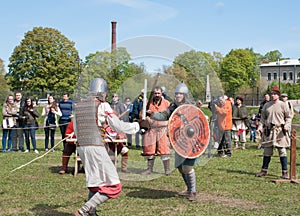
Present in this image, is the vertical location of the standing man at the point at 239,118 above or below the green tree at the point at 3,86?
below

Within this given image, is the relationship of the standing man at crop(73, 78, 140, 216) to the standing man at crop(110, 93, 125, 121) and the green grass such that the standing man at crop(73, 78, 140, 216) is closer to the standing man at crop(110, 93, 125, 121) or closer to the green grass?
the standing man at crop(110, 93, 125, 121)

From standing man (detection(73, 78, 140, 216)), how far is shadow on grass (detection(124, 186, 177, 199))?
1964 mm

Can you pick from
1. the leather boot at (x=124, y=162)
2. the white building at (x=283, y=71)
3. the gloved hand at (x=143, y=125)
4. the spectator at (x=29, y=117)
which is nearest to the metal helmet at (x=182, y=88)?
the gloved hand at (x=143, y=125)

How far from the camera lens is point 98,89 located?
5.66 m

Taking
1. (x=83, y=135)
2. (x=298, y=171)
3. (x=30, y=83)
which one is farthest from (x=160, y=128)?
(x=30, y=83)

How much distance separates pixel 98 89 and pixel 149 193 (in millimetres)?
2944

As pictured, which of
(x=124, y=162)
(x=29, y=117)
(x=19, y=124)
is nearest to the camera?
(x=124, y=162)

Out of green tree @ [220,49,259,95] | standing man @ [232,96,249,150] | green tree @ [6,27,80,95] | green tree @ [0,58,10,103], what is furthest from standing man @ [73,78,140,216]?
green tree @ [220,49,259,95]

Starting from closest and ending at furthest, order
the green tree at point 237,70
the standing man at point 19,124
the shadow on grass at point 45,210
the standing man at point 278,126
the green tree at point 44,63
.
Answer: the shadow on grass at point 45,210 < the standing man at point 278,126 < the standing man at point 19,124 < the green tree at point 44,63 < the green tree at point 237,70

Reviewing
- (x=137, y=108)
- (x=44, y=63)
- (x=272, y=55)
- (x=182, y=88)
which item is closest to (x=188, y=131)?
(x=182, y=88)

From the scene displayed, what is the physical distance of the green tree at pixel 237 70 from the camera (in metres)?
68.2

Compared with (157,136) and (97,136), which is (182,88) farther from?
(97,136)

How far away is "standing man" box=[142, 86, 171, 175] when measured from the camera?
646cm

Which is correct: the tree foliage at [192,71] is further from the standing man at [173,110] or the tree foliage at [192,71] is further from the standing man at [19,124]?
the standing man at [19,124]
